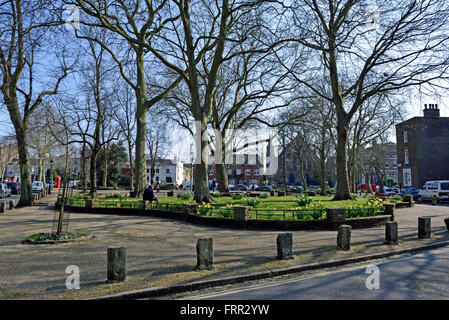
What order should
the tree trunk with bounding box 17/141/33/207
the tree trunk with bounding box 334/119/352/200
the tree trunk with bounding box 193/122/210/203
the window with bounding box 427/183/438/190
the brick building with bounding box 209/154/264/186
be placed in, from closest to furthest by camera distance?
1. the tree trunk with bounding box 193/122/210/203
2. the tree trunk with bounding box 334/119/352/200
3. the tree trunk with bounding box 17/141/33/207
4. the window with bounding box 427/183/438/190
5. the brick building with bounding box 209/154/264/186

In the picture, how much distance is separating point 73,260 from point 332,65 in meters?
19.8

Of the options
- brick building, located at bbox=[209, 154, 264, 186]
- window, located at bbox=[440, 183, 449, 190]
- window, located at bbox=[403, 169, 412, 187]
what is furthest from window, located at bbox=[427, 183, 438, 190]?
brick building, located at bbox=[209, 154, 264, 186]

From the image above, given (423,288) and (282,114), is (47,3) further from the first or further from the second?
(282,114)

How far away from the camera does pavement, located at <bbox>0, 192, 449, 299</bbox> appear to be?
599 cm

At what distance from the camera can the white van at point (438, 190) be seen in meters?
29.8

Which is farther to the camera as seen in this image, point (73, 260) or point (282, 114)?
point (282, 114)

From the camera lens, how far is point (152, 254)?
8.50 meters

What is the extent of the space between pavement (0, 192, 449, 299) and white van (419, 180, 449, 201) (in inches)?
764

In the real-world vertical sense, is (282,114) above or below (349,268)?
above

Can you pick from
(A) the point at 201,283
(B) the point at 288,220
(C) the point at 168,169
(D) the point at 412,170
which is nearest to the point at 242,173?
(C) the point at 168,169

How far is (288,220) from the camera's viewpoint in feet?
43.3

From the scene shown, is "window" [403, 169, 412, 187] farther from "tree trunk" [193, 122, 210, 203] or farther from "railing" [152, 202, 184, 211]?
"railing" [152, 202, 184, 211]

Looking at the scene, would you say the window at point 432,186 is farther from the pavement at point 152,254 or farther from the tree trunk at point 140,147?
the tree trunk at point 140,147
